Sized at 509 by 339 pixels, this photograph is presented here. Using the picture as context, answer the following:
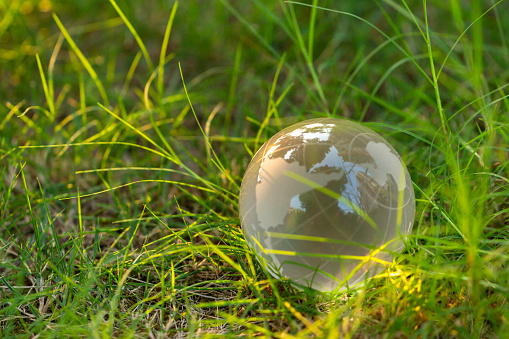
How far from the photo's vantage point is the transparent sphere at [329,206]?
120 centimetres

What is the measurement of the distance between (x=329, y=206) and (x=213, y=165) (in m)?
1.00

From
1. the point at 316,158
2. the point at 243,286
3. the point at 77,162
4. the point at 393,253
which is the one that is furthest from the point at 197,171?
the point at 393,253

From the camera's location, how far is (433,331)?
1.21m

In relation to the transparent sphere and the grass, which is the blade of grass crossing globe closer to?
the transparent sphere

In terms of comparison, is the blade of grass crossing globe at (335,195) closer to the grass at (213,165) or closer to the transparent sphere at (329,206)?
the transparent sphere at (329,206)

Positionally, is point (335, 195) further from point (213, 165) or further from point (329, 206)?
point (213, 165)

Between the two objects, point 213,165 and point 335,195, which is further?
point 213,165

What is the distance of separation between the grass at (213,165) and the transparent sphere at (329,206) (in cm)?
8

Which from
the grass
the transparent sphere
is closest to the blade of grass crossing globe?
the transparent sphere

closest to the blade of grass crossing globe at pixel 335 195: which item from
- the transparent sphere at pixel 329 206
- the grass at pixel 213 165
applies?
the transparent sphere at pixel 329 206

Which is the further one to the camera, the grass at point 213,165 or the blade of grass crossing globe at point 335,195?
the grass at point 213,165

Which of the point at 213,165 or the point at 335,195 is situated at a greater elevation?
the point at 335,195

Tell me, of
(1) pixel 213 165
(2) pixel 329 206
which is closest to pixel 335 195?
(2) pixel 329 206

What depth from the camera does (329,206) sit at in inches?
47.1
